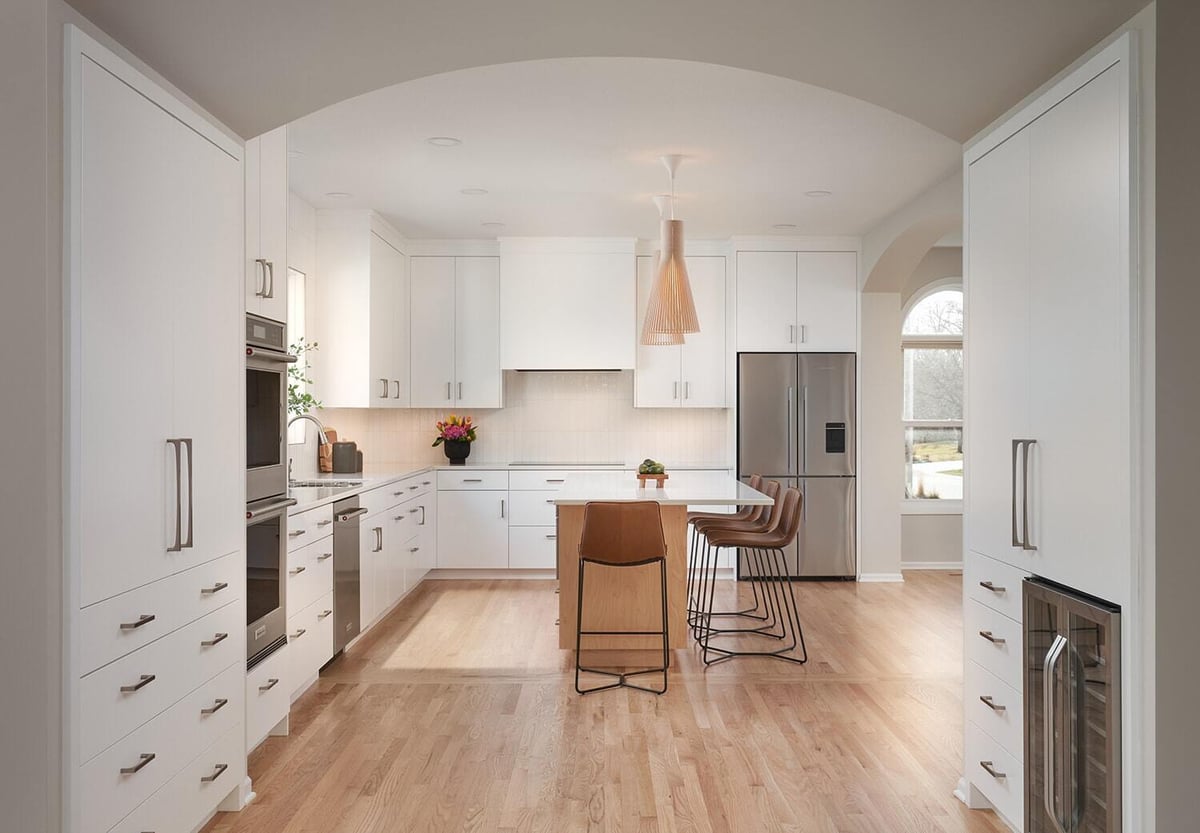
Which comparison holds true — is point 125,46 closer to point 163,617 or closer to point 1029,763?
point 163,617

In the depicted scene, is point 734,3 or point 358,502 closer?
point 734,3

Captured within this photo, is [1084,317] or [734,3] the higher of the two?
[734,3]

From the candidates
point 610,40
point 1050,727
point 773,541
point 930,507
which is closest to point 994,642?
point 1050,727

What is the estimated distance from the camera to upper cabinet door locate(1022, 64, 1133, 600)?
2.10 meters

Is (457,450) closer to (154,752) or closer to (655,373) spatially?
(655,373)

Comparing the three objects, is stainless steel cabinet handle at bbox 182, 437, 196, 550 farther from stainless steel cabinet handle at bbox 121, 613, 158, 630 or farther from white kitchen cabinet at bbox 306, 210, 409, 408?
white kitchen cabinet at bbox 306, 210, 409, 408

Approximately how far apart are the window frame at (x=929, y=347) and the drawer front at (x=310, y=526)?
16.2 feet

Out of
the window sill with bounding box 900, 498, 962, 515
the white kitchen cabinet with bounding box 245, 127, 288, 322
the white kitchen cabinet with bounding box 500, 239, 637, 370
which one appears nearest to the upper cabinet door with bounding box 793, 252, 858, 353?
the white kitchen cabinet with bounding box 500, 239, 637, 370

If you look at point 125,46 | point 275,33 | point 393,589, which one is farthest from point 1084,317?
point 393,589

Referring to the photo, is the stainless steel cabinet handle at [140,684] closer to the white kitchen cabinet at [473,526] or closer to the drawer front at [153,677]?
the drawer front at [153,677]

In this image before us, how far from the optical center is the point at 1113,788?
84.0 inches

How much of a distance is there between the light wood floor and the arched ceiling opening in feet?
7.53

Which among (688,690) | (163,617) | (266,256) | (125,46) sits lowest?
(688,690)

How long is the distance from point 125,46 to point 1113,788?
3100mm
